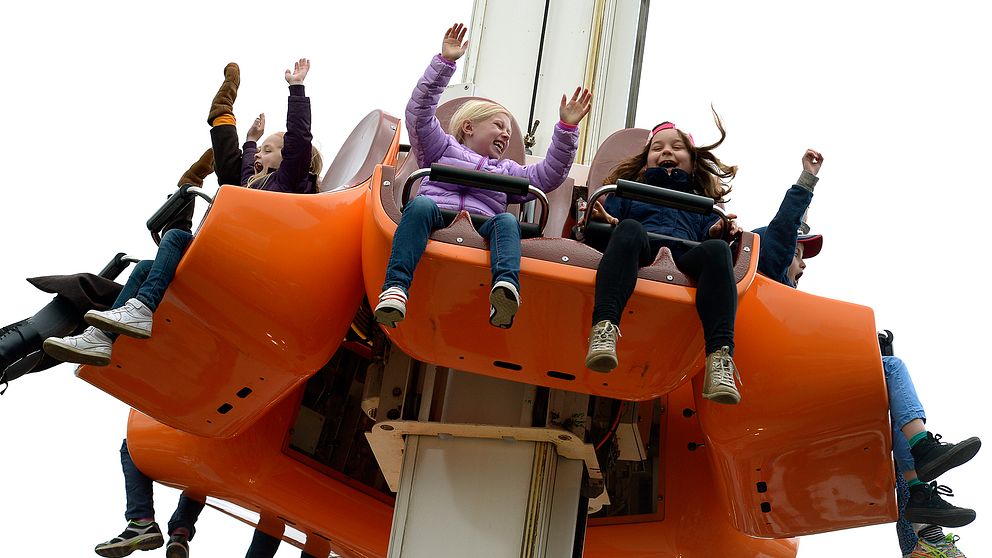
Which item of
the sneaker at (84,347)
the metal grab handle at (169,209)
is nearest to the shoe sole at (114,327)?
the sneaker at (84,347)

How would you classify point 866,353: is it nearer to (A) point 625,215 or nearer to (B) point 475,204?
(A) point 625,215

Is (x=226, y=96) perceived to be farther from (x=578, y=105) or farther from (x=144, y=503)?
(x=144, y=503)

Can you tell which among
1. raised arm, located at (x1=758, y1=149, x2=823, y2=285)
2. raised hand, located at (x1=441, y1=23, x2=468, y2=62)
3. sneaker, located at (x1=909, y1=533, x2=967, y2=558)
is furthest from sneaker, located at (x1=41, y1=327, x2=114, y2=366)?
sneaker, located at (x1=909, y1=533, x2=967, y2=558)

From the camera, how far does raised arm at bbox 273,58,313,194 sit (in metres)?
6.73

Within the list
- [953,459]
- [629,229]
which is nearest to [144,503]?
[629,229]

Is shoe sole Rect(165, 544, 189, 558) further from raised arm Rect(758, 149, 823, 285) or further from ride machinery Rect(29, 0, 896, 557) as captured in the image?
raised arm Rect(758, 149, 823, 285)

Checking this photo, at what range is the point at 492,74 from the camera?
30.0ft

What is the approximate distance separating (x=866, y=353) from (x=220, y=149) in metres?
3.65

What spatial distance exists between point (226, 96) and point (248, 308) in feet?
5.71

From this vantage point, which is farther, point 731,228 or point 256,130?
point 256,130

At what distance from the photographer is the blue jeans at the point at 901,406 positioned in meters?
6.03

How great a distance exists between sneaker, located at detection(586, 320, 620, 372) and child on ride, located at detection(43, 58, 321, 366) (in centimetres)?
197

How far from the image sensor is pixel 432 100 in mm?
6359

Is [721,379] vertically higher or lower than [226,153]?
lower
